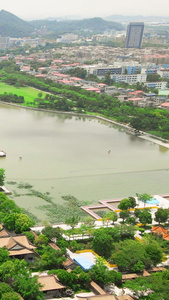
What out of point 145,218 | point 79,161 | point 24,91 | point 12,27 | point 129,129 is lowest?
point 145,218

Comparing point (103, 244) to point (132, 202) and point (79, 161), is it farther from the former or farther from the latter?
point (79, 161)

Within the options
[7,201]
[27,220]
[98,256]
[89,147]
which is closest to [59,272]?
[98,256]

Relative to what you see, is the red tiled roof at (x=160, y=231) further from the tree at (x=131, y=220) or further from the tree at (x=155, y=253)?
the tree at (x=155, y=253)

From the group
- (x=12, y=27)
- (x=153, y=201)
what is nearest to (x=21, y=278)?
(x=153, y=201)

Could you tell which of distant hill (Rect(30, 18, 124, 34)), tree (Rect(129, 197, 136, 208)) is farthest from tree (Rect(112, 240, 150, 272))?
distant hill (Rect(30, 18, 124, 34))

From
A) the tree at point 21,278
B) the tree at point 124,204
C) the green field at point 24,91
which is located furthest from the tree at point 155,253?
the green field at point 24,91
